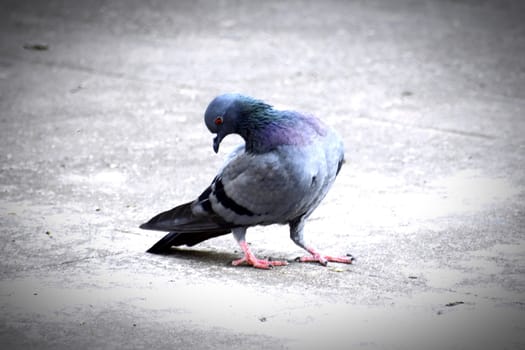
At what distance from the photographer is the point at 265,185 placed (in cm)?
443

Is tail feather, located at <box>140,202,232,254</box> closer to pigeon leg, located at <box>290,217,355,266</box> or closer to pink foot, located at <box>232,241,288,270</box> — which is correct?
pink foot, located at <box>232,241,288,270</box>

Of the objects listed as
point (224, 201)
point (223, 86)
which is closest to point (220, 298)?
point (224, 201)

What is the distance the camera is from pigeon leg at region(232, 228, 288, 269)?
4605 mm

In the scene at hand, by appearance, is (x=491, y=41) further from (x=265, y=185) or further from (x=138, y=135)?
(x=265, y=185)

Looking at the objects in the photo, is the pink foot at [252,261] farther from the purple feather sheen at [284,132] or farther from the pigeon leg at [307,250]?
the purple feather sheen at [284,132]

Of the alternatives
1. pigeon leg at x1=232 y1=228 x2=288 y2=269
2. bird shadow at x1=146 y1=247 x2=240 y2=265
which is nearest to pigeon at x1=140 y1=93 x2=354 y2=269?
pigeon leg at x1=232 y1=228 x2=288 y2=269

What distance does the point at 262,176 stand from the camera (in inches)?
174

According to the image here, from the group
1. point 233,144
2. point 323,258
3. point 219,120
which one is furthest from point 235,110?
point 233,144

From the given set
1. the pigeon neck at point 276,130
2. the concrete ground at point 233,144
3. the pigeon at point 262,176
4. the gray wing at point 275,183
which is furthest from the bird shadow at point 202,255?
the pigeon neck at point 276,130

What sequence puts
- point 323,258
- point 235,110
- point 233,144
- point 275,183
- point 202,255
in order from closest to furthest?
point 275,183
point 235,110
point 323,258
point 202,255
point 233,144

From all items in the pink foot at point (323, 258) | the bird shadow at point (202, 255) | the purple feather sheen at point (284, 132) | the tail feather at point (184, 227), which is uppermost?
the purple feather sheen at point (284, 132)

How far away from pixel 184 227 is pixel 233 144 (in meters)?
2.35

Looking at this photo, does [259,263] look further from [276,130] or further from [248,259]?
[276,130]

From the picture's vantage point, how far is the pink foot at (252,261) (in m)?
4.60
